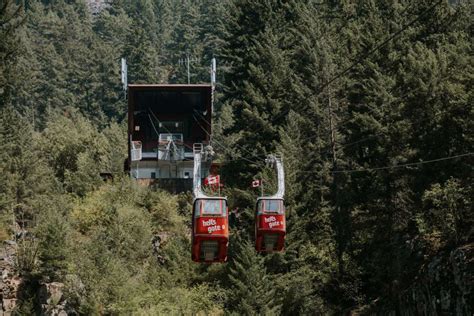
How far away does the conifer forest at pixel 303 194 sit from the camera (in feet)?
122

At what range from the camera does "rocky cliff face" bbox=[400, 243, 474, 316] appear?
92.3ft

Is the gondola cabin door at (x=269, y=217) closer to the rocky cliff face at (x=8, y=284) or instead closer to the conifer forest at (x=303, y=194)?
the conifer forest at (x=303, y=194)

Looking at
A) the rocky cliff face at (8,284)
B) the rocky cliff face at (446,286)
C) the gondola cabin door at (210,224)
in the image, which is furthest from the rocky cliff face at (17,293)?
the rocky cliff face at (446,286)

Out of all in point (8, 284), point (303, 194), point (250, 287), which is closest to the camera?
point (250, 287)

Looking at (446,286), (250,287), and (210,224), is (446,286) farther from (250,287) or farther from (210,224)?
(250,287)

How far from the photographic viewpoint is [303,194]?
4616cm

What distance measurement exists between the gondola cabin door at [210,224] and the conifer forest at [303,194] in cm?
81

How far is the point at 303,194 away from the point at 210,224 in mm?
18716

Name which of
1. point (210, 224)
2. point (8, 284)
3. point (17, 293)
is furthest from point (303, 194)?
point (8, 284)

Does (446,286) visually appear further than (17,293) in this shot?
No

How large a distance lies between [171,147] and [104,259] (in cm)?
1620

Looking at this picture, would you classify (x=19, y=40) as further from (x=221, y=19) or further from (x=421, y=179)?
(x=221, y=19)

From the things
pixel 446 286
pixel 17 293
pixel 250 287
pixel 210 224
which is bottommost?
pixel 17 293

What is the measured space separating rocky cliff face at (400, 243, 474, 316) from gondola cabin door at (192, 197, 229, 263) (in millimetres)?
8593
